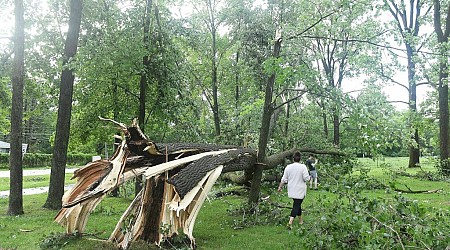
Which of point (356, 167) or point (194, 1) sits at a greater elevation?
point (194, 1)

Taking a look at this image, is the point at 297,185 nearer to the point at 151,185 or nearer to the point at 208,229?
the point at 208,229

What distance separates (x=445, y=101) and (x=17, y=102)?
1650 centimetres

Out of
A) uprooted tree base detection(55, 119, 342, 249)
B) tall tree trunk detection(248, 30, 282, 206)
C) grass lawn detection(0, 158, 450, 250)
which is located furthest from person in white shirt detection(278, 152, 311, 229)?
uprooted tree base detection(55, 119, 342, 249)

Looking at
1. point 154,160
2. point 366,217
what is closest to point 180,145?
point 154,160

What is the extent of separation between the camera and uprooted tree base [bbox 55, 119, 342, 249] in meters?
5.62

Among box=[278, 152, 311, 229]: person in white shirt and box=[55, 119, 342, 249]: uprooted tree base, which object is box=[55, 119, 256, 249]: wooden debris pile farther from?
box=[278, 152, 311, 229]: person in white shirt

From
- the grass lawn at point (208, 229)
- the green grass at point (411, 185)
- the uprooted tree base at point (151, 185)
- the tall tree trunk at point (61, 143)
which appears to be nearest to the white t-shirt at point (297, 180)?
the grass lawn at point (208, 229)

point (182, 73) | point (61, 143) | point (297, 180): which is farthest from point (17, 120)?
point (297, 180)

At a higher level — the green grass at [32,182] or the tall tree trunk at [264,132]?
the tall tree trunk at [264,132]

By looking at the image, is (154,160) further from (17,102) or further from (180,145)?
(17,102)

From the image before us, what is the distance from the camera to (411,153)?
20.8 meters

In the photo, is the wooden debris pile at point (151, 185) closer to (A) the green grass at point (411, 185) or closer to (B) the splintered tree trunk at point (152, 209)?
(B) the splintered tree trunk at point (152, 209)

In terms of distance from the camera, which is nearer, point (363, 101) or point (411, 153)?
point (363, 101)

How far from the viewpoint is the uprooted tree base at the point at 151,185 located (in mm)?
5625
